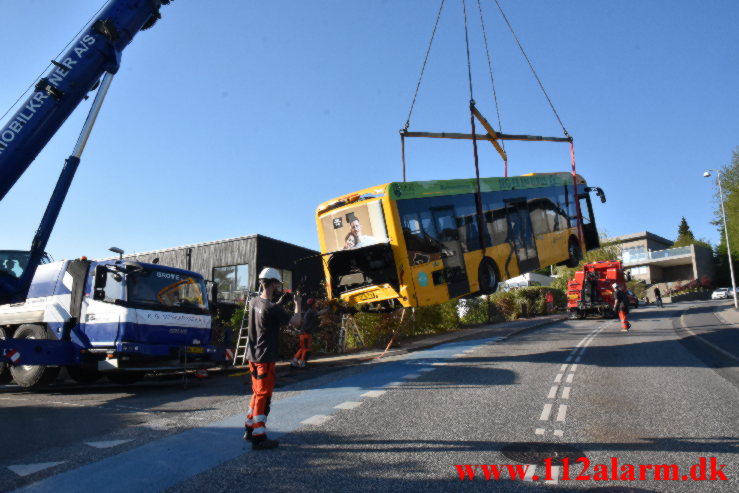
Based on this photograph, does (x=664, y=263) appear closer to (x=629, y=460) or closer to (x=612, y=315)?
(x=612, y=315)

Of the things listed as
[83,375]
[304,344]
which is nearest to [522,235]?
[304,344]

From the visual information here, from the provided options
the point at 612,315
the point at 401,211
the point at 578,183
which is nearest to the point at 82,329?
the point at 401,211

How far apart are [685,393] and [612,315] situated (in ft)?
66.5

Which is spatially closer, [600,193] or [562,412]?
[562,412]

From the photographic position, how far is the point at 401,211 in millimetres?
10859

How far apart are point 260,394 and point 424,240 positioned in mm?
6644

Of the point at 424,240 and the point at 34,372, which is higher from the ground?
the point at 424,240

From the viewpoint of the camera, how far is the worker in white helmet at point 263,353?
5.05 meters

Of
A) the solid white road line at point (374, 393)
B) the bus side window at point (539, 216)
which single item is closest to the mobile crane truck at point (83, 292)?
the solid white road line at point (374, 393)

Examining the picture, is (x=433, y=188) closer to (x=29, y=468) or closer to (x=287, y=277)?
(x=29, y=468)

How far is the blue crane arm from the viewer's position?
9.42m

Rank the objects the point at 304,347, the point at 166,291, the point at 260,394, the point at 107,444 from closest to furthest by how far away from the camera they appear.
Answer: the point at 260,394, the point at 107,444, the point at 166,291, the point at 304,347

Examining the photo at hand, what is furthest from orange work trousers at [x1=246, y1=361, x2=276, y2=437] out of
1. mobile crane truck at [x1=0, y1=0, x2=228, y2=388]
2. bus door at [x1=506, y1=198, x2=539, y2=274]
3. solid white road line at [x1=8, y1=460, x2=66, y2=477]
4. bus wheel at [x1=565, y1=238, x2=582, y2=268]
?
bus wheel at [x1=565, y1=238, x2=582, y2=268]

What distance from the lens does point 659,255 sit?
63656 mm
